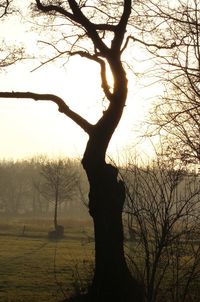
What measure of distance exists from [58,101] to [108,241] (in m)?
3.21

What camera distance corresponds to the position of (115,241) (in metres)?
9.95

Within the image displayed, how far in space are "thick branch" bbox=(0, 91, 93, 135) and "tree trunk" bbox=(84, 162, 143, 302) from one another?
0.88 meters

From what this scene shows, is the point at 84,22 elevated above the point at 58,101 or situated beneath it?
elevated above

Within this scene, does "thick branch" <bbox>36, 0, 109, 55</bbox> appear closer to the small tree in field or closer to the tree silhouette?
the tree silhouette

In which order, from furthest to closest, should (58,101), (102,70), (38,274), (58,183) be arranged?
(58,183), (38,274), (102,70), (58,101)

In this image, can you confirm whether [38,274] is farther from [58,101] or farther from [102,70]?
[102,70]

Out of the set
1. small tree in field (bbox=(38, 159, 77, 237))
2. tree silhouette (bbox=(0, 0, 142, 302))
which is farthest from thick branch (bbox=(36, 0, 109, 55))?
small tree in field (bbox=(38, 159, 77, 237))

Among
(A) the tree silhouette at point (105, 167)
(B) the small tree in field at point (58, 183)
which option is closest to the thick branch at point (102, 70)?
(A) the tree silhouette at point (105, 167)

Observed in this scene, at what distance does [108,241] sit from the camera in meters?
9.92

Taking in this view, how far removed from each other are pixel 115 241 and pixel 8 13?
5902 millimetres

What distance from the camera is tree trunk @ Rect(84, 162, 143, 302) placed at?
9594mm

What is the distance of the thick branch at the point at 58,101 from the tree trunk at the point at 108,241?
0.88m

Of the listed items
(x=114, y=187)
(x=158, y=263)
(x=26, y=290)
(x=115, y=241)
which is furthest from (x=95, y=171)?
(x=26, y=290)

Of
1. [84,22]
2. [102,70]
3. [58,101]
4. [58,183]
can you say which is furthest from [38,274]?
[58,183]
